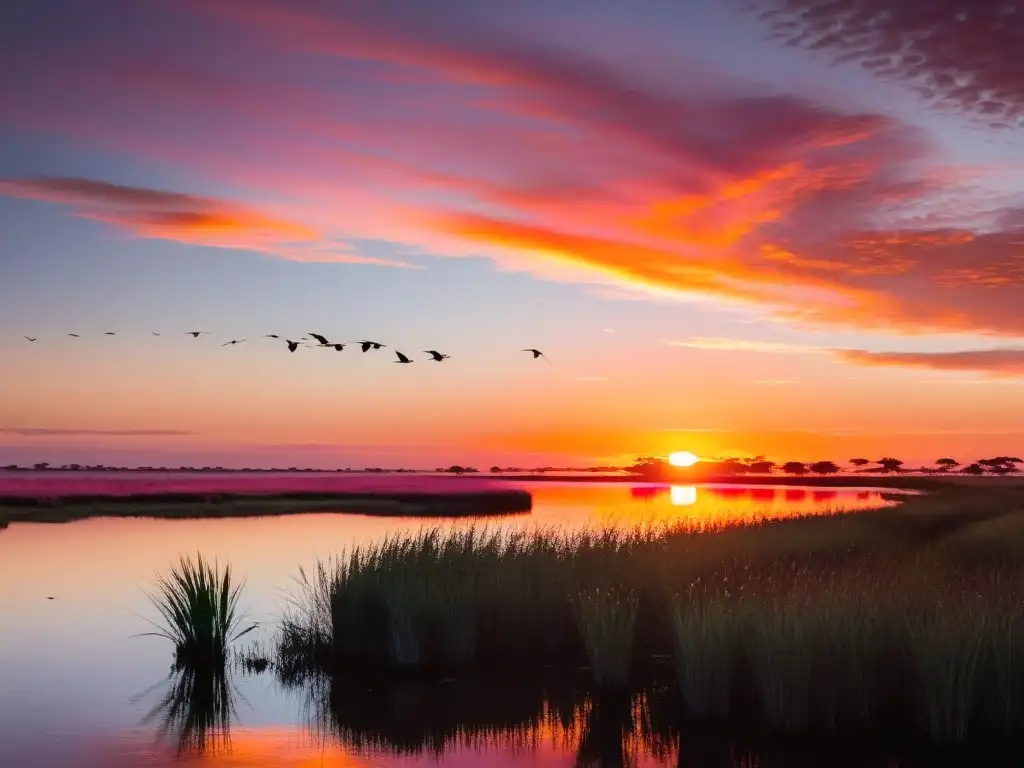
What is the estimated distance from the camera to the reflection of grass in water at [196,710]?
42.2 feet

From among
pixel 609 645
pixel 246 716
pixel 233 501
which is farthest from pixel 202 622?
pixel 233 501

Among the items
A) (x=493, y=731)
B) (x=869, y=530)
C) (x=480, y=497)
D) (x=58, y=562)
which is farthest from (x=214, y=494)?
(x=493, y=731)

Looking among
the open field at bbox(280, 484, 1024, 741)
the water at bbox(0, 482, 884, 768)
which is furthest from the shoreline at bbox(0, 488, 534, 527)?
the open field at bbox(280, 484, 1024, 741)

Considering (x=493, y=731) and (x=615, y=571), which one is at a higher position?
(x=615, y=571)

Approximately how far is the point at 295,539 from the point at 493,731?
28759mm

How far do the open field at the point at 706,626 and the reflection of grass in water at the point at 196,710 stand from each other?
1645mm

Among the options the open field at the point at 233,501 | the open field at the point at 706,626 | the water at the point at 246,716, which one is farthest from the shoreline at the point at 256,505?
the open field at the point at 706,626

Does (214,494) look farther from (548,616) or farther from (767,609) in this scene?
(767,609)

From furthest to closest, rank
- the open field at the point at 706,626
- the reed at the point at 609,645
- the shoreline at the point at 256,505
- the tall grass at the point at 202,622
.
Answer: the shoreline at the point at 256,505 → the tall grass at the point at 202,622 → the reed at the point at 609,645 → the open field at the point at 706,626

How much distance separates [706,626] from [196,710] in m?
7.49

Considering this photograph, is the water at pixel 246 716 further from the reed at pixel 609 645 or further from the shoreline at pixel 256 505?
the shoreline at pixel 256 505

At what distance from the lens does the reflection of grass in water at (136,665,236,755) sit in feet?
42.2

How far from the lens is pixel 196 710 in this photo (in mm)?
14445

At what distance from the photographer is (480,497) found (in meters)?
71.6
